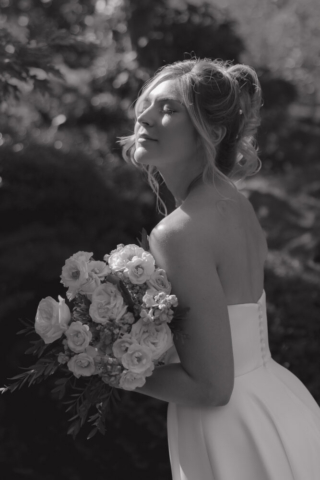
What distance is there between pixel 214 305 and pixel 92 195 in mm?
2747

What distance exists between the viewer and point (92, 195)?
4.63m

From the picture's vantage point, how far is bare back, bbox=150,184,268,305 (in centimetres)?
210

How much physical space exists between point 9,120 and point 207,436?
4.12m

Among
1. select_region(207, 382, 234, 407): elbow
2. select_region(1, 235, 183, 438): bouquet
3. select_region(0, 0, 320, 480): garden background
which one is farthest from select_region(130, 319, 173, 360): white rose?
select_region(0, 0, 320, 480): garden background

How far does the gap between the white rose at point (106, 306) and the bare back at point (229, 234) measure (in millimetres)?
195

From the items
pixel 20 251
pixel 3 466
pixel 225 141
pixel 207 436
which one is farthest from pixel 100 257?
pixel 207 436

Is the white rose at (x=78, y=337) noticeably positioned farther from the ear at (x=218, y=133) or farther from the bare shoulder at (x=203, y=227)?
the ear at (x=218, y=133)

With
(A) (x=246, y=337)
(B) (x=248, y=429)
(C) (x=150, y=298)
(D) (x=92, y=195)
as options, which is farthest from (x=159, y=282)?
(D) (x=92, y=195)

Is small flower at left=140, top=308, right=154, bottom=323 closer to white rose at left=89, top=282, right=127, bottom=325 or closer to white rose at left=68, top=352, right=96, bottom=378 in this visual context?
white rose at left=89, top=282, right=127, bottom=325

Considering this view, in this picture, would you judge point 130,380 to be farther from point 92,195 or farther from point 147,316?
point 92,195

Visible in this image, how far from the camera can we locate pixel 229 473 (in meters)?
2.17

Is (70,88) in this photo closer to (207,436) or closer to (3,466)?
(3,466)

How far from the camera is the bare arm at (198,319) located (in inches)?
79.0

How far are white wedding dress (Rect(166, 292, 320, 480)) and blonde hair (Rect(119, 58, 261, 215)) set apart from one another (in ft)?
1.92
